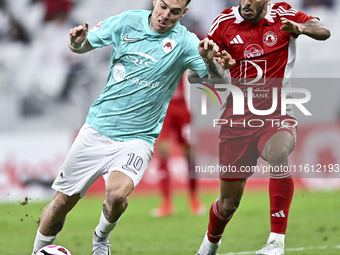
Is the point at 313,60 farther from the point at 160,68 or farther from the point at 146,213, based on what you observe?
the point at 160,68

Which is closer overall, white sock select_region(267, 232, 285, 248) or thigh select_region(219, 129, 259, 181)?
white sock select_region(267, 232, 285, 248)

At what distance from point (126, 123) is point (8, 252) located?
206cm

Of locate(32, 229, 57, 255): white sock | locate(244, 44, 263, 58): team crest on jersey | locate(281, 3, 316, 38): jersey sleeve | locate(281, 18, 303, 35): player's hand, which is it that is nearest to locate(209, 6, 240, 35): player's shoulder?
locate(244, 44, 263, 58): team crest on jersey

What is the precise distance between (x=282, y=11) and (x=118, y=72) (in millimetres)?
1596

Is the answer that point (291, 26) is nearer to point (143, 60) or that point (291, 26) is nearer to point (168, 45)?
point (168, 45)

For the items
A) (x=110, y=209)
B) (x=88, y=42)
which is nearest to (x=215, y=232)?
(x=110, y=209)

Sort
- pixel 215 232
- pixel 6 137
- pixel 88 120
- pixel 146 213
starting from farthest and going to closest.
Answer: pixel 6 137
pixel 146 213
pixel 215 232
pixel 88 120

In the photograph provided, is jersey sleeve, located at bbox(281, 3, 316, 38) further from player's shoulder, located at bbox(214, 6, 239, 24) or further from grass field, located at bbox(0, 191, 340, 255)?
grass field, located at bbox(0, 191, 340, 255)

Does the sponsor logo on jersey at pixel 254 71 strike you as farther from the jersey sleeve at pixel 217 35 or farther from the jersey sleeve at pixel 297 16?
the jersey sleeve at pixel 297 16

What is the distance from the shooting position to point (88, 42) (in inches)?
167

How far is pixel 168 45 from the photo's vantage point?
13.9 feet

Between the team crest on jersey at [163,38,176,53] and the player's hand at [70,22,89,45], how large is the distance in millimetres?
670

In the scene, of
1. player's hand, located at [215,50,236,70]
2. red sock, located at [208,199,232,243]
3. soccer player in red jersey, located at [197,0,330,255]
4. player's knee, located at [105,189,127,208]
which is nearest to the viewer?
player's knee, located at [105,189,127,208]

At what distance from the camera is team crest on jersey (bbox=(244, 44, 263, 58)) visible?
4.48m
